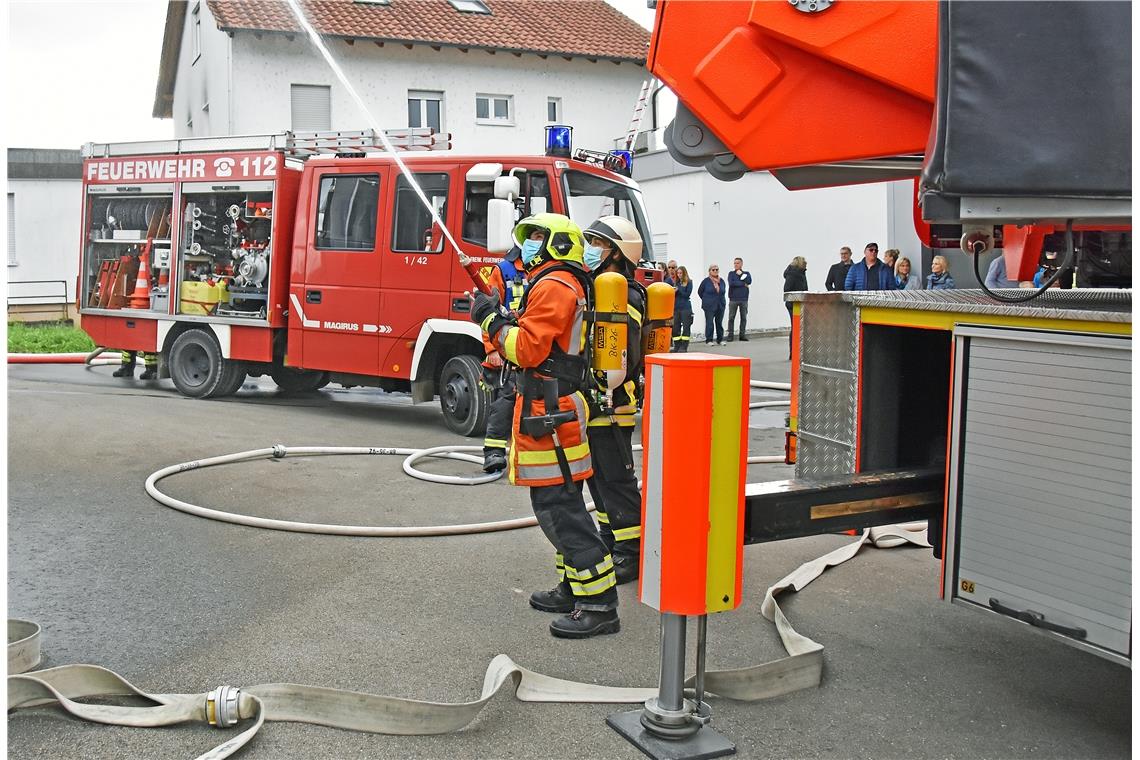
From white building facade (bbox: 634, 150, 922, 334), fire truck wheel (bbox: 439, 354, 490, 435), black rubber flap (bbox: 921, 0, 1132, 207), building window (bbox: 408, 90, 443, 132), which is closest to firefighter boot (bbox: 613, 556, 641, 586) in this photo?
black rubber flap (bbox: 921, 0, 1132, 207)

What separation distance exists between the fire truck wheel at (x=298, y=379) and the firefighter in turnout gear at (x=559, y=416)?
7621 millimetres

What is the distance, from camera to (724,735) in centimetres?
339

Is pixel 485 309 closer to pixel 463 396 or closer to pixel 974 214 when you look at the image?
pixel 974 214

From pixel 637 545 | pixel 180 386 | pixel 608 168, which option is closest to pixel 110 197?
pixel 180 386

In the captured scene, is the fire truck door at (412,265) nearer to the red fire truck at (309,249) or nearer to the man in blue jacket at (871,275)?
the red fire truck at (309,249)

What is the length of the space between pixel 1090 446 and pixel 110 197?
38.2 ft

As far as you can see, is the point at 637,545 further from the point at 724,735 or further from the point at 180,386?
the point at 180,386

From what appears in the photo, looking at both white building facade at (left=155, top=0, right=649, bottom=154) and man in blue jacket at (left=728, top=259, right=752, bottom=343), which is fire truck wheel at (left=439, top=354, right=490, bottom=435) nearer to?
man in blue jacket at (left=728, top=259, right=752, bottom=343)

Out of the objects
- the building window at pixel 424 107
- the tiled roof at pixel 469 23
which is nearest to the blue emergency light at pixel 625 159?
the tiled roof at pixel 469 23

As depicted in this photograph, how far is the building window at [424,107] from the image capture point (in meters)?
22.4

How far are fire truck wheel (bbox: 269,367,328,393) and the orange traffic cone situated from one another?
1665mm

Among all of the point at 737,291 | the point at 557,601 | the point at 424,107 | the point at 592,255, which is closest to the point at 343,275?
the point at 592,255

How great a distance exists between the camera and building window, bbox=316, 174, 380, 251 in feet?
31.7

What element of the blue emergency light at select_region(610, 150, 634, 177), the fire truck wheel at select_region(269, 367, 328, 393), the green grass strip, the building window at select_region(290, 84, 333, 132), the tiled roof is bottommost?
the fire truck wheel at select_region(269, 367, 328, 393)
